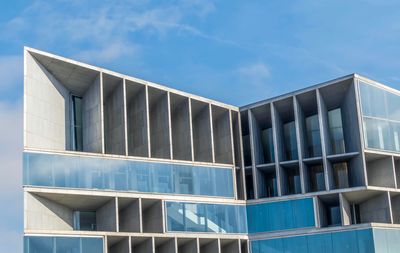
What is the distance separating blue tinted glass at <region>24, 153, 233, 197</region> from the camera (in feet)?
170

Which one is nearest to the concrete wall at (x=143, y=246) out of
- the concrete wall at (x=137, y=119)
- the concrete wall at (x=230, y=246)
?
the concrete wall at (x=137, y=119)

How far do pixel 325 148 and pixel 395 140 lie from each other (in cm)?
658

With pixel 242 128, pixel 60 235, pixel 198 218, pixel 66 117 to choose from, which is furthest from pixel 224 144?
pixel 60 235

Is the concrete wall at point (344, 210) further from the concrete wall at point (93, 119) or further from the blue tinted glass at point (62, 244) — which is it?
the concrete wall at point (93, 119)

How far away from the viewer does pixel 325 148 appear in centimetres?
6131

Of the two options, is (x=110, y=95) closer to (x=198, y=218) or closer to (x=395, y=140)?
(x=198, y=218)

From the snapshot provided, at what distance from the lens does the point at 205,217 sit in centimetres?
6028

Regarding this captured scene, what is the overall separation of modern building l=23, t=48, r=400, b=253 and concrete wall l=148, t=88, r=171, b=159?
0.14m

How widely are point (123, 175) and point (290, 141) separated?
1832 centimetres

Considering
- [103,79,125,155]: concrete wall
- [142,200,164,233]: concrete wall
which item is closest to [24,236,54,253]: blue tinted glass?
[142,200,164,233]: concrete wall

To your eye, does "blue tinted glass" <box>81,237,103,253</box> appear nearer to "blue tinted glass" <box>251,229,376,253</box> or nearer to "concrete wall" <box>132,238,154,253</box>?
"concrete wall" <box>132,238,154,253</box>

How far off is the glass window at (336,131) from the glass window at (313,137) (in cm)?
135

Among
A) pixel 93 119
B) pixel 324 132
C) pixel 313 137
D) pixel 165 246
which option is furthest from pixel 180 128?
A: pixel 324 132

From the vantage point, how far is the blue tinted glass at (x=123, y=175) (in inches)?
2045
